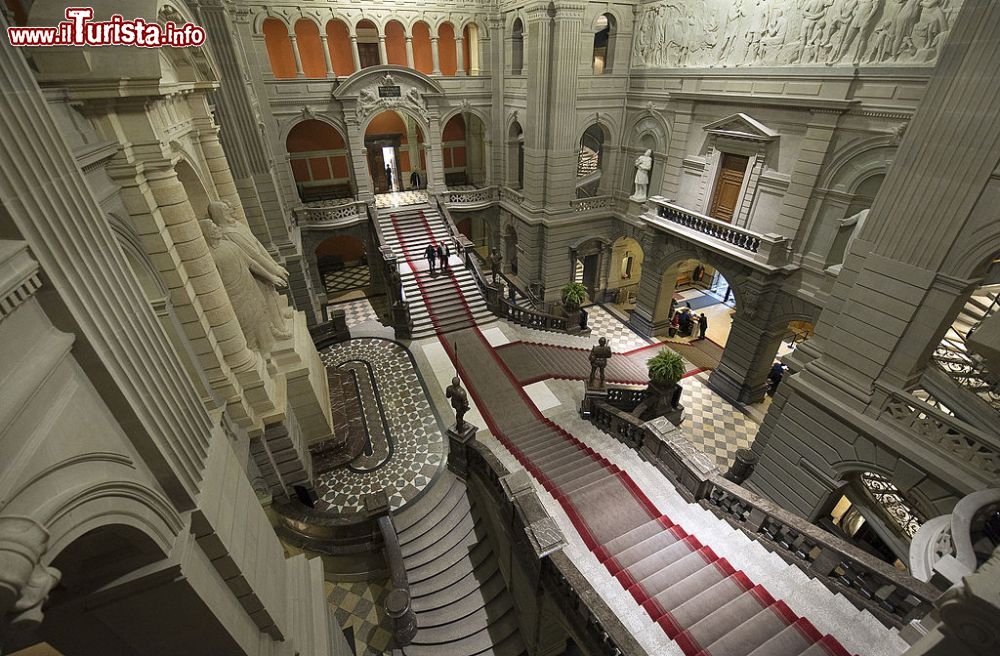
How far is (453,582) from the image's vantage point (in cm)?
844

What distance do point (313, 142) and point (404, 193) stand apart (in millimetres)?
4798

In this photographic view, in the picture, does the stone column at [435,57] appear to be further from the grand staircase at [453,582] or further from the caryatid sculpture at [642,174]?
the grand staircase at [453,582]

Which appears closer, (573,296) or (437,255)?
(573,296)

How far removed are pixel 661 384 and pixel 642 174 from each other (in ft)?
27.9

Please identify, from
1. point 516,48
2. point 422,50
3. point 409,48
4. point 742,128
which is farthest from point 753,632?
point 422,50

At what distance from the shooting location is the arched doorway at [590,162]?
62.1 ft

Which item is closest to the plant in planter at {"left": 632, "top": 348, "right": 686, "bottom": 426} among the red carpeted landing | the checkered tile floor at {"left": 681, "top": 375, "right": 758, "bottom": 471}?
the checkered tile floor at {"left": 681, "top": 375, "right": 758, "bottom": 471}

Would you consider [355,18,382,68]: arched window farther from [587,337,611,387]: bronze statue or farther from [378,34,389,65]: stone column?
[587,337,611,387]: bronze statue

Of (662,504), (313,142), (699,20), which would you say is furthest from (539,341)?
(313,142)

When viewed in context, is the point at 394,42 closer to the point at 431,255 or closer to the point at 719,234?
the point at 431,255

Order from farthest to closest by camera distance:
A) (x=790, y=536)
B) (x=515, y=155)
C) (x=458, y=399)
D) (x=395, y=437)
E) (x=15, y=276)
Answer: (x=515, y=155), (x=395, y=437), (x=458, y=399), (x=790, y=536), (x=15, y=276)

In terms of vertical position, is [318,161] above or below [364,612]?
above

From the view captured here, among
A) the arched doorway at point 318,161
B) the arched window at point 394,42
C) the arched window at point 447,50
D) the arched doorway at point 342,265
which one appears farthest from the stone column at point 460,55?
the arched doorway at point 342,265

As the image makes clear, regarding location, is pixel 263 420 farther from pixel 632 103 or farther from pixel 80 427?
pixel 632 103
